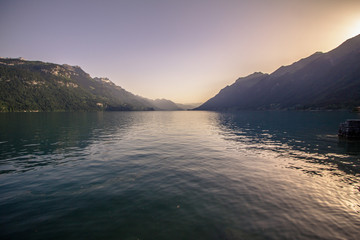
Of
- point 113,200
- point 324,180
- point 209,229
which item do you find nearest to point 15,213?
point 113,200

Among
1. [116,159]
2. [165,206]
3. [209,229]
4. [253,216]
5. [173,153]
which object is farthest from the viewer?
[173,153]

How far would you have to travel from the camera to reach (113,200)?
12.9 meters

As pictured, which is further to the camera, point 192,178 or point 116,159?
point 116,159

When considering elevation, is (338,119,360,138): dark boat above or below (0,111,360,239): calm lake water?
above

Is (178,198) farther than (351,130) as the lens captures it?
No

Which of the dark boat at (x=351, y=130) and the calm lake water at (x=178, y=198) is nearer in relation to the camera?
the calm lake water at (x=178, y=198)

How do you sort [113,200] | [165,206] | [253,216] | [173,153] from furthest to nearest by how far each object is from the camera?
[173,153]
[113,200]
[165,206]
[253,216]

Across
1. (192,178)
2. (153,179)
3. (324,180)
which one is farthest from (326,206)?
(153,179)

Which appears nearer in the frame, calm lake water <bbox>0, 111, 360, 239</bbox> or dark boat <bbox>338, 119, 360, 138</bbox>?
calm lake water <bbox>0, 111, 360, 239</bbox>

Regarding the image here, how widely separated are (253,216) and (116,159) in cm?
2027

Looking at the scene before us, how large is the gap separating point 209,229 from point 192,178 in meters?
8.05

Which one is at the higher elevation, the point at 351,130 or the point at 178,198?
the point at 351,130

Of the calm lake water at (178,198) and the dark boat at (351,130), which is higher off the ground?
the dark boat at (351,130)

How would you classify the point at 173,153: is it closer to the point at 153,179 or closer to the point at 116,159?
the point at 116,159
